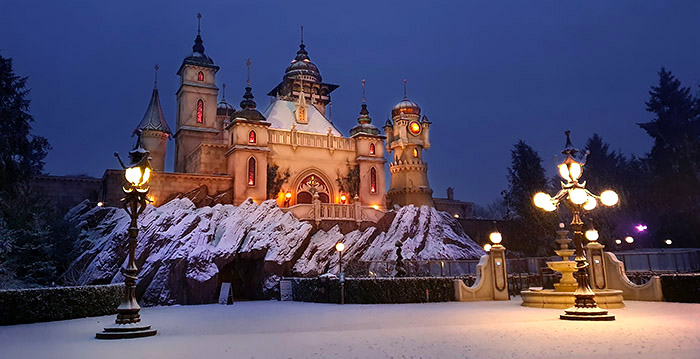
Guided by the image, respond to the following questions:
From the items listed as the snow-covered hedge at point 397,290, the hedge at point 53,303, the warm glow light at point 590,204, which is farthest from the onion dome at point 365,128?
the warm glow light at point 590,204

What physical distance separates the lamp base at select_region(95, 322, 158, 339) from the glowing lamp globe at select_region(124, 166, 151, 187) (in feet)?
11.8

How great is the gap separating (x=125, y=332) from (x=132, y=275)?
5.21ft

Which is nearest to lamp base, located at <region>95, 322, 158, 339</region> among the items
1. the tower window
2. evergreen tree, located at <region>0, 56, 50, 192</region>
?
evergreen tree, located at <region>0, 56, 50, 192</region>

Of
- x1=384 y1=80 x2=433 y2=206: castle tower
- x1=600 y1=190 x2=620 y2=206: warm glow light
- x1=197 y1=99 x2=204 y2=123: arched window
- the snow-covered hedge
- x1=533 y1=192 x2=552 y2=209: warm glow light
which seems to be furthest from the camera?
x1=384 y1=80 x2=433 y2=206: castle tower

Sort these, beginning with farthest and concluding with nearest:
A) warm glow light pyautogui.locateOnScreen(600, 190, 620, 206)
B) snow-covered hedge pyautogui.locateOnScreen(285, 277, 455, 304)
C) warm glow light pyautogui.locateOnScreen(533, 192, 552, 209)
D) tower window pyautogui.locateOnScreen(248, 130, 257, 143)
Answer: tower window pyautogui.locateOnScreen(248, 130, 257, 143) → snow-covered hedge pyautogui.locateOnScreen(285, 277, 455, 304) → warm glow light pyautogui.locateOnScreen(533, 192, 552, 209) → warm glow light pyautogui.locateOnScreen(600, 190, 620, 206)

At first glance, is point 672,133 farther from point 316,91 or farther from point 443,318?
point 443,318

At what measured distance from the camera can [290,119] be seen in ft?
148

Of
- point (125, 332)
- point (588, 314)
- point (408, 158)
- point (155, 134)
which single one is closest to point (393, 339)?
point (588, 314)

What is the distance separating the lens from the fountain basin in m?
16.4

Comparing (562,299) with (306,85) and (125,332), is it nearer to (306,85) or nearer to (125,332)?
(125,332)

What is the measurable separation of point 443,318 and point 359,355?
22.4 feet

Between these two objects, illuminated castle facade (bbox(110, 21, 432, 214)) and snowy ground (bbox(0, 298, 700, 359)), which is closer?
snowy ground (bbox(0, 298, 700, 359))

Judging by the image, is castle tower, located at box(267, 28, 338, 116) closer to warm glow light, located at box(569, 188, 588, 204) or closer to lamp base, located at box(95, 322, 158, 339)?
warm glow light, located at box(569, 188, 588, 204)

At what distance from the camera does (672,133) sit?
155 feet
